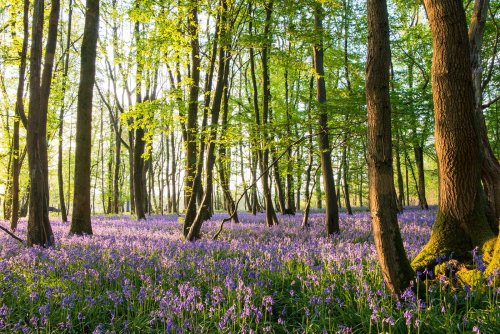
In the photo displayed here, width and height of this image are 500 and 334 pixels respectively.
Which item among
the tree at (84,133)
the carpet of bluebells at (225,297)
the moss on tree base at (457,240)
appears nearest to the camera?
the carpet of bluebells at (225,297)

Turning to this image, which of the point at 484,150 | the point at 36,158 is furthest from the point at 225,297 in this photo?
the point at 36,158

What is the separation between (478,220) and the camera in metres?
4.80

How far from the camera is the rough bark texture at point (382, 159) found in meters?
3.78

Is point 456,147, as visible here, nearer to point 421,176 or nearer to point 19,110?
point 19,110

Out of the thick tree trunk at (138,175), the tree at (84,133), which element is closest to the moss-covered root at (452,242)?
the tree at (84,133)

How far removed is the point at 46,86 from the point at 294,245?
313 inches

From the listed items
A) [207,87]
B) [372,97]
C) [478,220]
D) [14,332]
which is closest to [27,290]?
[14,332]

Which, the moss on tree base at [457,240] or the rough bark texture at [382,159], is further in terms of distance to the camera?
the moss on tree base at [457,240]

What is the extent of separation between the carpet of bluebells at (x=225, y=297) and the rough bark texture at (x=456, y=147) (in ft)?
2.34

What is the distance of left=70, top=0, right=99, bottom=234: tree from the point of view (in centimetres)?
1120

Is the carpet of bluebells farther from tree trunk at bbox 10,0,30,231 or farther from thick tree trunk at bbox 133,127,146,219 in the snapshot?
thick tree trunk at bbox 133,127,146,219

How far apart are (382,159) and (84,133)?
33.2 feet

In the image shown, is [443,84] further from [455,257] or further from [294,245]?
[294,245]

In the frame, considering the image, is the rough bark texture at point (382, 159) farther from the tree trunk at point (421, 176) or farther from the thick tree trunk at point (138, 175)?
the tree trunk at point (421, 176)
